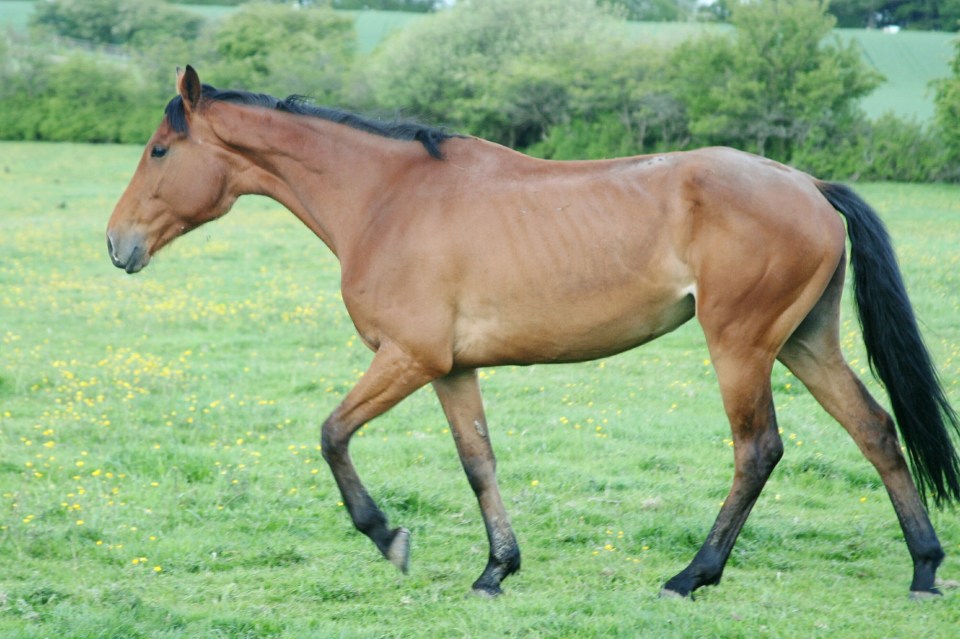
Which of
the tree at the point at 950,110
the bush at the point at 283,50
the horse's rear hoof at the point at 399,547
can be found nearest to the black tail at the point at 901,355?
the horse's rear hoof at the point at 399,547

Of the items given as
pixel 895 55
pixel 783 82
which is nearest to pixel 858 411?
pixel 783 82

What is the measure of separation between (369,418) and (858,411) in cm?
236

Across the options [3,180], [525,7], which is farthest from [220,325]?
[525,7]

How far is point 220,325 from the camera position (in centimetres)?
1245

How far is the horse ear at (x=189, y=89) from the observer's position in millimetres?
5414

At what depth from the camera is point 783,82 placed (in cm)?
3228

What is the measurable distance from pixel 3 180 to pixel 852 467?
28619 mm

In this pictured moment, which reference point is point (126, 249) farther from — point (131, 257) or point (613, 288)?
point (613, 288)

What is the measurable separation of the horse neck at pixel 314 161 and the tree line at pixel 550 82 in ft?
51.3

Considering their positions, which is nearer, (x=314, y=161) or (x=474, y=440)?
(x=474, y=440)

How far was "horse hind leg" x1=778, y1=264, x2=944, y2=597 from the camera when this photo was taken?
5.06 metres

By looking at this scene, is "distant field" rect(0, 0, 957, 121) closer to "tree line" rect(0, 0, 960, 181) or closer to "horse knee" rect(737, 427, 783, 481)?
"tree line" rect(0, 0, 960, 181)

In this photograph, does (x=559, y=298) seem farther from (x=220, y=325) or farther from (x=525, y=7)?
(x=525, y=7)

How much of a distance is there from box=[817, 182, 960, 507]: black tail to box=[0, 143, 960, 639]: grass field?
21.9 inches
